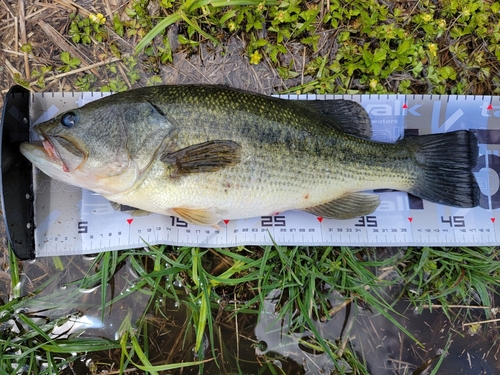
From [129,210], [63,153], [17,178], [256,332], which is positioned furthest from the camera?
[256,332]

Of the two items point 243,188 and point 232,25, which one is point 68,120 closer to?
point 243,188

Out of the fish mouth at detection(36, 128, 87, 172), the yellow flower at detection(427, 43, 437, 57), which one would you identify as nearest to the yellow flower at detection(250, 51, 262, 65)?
the yellow flower at detection(427, 43, 437, 57)

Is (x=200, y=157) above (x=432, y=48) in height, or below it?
below

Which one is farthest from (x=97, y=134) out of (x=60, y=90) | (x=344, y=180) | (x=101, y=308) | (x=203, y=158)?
(x=344, y=180)

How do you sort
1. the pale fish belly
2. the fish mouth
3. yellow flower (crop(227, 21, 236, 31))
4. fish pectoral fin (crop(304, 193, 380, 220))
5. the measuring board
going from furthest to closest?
yellow flower (crop(227, 21, 236, 31)) < the measuring board < fish pectoral fin (crop(304, 193, 380, 220)) < the pale fish belly < the fish mouth

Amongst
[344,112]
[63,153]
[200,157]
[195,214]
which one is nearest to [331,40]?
[344,112]

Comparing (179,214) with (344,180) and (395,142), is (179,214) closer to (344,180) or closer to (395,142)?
(344,180)

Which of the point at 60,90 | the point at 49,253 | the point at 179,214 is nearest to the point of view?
the point at 179,214

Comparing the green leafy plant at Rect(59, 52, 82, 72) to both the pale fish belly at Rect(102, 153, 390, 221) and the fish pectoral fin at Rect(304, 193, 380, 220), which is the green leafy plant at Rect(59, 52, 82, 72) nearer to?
the pale fish belly at Rect(102, 153, 390, 221)
